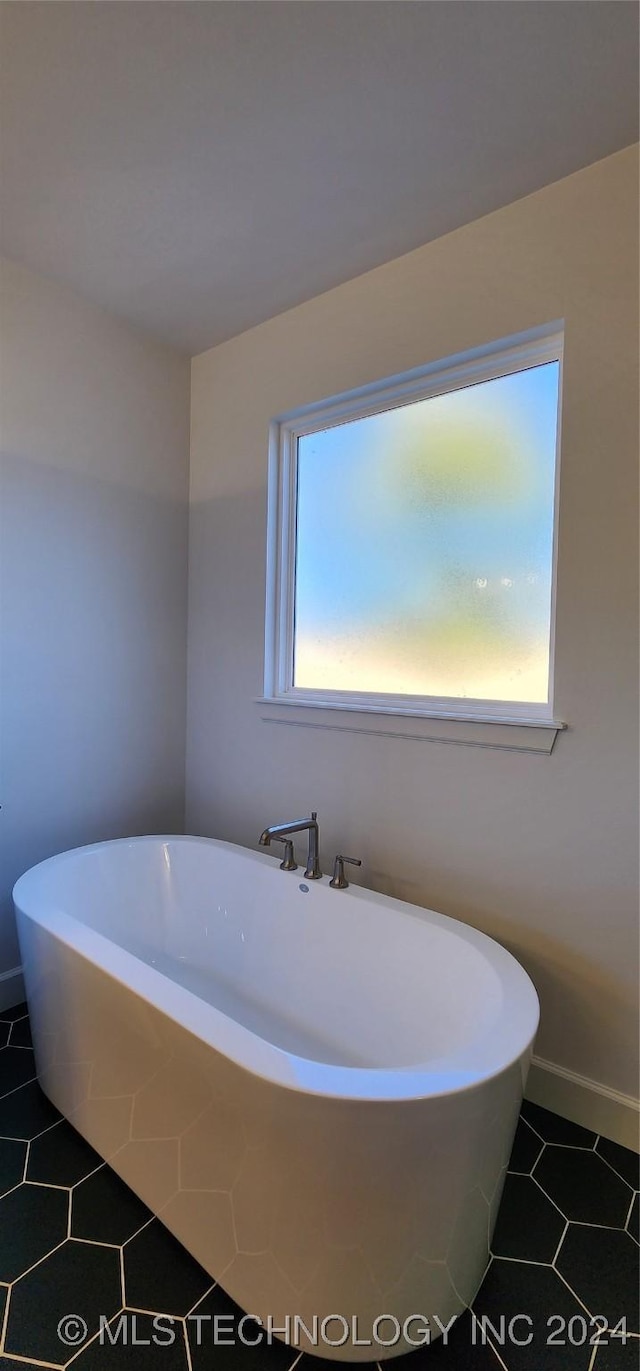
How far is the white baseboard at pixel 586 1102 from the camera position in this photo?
1.56m

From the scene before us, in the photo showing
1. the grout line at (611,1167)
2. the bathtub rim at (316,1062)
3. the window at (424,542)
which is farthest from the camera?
the window at (424,542)

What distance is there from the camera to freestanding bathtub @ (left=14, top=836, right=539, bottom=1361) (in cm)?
97

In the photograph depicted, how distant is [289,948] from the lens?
75.4 inches

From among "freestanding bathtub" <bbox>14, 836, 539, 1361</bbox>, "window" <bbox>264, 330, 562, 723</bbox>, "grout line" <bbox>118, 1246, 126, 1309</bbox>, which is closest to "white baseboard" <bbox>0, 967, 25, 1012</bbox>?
"freestanding bathtub" <bbox>14, 836, 539, 1361</bbox>

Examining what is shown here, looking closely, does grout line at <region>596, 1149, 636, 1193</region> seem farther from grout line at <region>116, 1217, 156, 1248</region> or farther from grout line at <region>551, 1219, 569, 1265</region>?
grout line at <region>116, 1217, 156, 1248</region>

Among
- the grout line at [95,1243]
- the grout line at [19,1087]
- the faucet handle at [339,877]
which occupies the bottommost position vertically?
the grout line at [19,1087]

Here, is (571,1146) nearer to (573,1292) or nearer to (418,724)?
(573,1292)

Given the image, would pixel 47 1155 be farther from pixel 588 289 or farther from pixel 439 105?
pixel 439 105

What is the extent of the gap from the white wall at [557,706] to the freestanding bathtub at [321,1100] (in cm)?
29

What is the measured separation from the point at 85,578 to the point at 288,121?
152 centimetres

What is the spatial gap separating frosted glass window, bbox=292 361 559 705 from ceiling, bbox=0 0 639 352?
1.71ft

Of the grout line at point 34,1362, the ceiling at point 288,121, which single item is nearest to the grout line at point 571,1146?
the grout line at point 34,1362

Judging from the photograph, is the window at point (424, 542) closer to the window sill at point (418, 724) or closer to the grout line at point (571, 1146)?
the window sill at point (418, 724)

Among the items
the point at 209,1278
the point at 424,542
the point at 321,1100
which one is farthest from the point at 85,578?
the point at 209,1278
